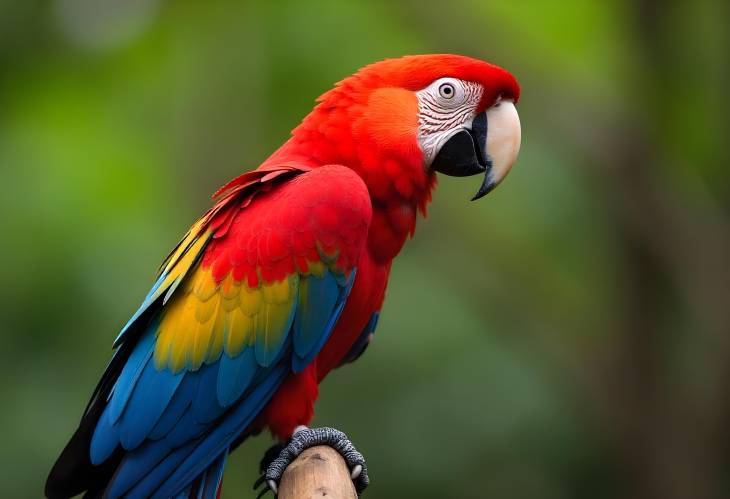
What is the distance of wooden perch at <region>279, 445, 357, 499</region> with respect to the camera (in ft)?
6.64

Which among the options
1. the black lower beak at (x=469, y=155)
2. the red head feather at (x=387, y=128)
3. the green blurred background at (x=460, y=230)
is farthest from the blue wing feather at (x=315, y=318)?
the green blurred background at (x=460, y=230)

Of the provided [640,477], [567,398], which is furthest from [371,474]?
[640,477]

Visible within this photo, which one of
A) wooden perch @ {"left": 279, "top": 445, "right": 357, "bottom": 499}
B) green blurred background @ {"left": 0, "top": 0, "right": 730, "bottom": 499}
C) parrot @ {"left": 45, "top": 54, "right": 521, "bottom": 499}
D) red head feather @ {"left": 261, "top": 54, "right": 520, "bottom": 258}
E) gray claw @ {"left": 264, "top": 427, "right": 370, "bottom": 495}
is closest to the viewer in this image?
wooden perch @ {"left": 279, "top": 445, "right": 357, "bottom": 499}

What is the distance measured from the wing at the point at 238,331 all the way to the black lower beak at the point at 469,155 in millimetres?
314

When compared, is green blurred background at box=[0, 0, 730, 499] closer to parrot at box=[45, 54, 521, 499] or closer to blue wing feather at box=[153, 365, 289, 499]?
parrot at box=[45, 54, 521, 499]

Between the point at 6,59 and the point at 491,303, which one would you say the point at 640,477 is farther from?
the point at 6,59

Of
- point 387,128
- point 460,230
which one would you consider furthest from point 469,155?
point 460,230

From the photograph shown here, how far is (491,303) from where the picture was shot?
5336 millimetres

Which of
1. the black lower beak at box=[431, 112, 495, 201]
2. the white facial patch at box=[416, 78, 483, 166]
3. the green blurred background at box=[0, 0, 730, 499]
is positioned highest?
the white facial patch at box=[416, 78, 483, 166]

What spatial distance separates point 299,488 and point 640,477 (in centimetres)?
327

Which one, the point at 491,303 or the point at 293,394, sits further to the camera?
the point at 491,303

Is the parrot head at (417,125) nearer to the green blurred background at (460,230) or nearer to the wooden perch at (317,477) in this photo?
the wooden perch at (317,477)

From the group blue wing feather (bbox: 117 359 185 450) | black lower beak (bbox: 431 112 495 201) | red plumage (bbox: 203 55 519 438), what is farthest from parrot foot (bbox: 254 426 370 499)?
black lower beak (bbox: 431 112 495 201)

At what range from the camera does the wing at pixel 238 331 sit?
246cm
